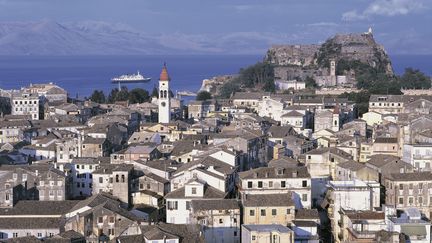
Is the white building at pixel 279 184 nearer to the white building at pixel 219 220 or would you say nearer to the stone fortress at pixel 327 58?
the white building at pixel 219 220

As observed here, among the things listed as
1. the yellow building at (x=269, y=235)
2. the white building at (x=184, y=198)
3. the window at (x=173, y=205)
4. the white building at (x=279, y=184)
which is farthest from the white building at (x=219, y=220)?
the yellow building at (x=269, y=235)

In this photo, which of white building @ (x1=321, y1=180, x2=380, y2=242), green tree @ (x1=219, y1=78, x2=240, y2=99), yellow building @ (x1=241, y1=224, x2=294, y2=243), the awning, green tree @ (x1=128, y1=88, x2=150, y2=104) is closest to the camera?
yellow building @ (x1=241, y1=224, x2=294, y2=243)

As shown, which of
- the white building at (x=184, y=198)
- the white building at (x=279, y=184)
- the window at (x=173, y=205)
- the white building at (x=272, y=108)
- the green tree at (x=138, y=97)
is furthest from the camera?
the green tree at (x=138, y=97)

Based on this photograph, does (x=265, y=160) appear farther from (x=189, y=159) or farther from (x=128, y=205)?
(x=128, y=205)

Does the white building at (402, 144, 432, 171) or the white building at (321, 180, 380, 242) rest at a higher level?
the white building at (402, 144, 432, 171)

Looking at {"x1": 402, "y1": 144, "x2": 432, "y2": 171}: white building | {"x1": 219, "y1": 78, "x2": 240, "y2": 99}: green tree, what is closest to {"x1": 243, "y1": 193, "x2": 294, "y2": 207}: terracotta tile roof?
{"x1": 402, "y1": 144, "x2": 432, "y2": 171}: white building

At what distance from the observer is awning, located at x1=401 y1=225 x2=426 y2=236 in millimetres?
26406

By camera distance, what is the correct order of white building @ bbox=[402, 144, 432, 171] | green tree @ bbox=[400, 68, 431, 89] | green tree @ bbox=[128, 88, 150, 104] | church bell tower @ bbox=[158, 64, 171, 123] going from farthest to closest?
1. green tree @ bbox=[400, 68, 431, 89]
2. green tree @ bbox=[128, 88, 150, 104]
3. church bell tower @ bbox=[158, 64, 171, 123]
4. white building @ bbox=[402, 144, 432, 171]

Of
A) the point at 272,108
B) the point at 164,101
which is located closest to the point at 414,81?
the point at 272,108

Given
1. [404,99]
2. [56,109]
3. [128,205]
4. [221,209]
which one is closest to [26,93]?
[56,109]

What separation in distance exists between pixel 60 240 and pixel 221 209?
19.7 ft

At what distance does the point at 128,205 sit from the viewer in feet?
107

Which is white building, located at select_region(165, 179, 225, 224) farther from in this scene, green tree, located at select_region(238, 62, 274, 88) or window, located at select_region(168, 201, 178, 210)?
green tree, located at select_region(238, 62, 274, 88)

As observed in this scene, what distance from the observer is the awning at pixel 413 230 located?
2641 cm
